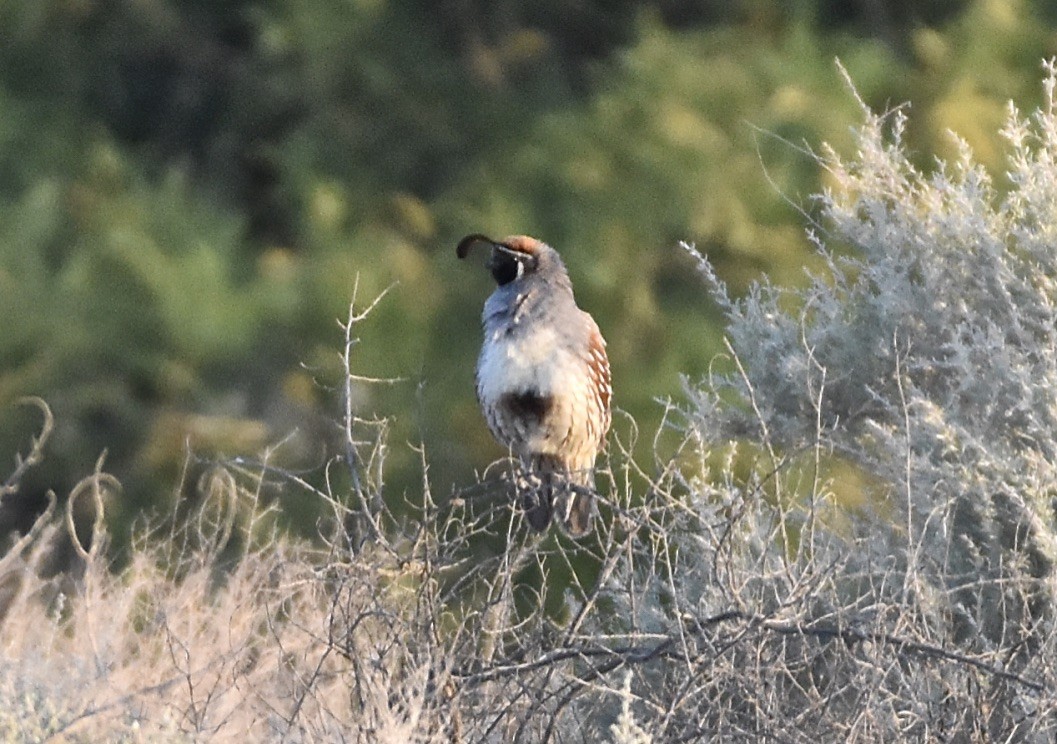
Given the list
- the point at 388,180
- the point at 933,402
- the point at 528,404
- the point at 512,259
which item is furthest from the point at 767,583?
the point at 388,180

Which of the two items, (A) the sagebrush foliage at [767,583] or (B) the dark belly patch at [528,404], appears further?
(B) the dark belly patch at [528,404]

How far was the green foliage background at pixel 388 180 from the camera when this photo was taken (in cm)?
877

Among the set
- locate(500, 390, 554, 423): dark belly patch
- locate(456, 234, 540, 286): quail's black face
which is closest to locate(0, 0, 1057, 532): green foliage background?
locate(456, 234, 540, 286): quail's black face

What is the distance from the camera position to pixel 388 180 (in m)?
10.3

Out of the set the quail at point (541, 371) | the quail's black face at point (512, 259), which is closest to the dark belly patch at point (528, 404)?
the quail at point (541, 371)

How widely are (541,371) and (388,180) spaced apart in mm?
5394

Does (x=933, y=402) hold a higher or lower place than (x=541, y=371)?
higher

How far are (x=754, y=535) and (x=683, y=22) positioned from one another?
6.27 meters

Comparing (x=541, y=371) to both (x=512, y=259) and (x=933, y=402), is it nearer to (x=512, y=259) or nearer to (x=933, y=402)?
(x=512, y=259)

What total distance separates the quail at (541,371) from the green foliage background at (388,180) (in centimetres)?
258

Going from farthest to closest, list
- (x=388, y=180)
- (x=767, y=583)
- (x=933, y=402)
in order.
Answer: (x=388, y=180), (x=933, y=402), (x=767, y=583)

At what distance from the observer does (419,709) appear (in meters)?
3.21

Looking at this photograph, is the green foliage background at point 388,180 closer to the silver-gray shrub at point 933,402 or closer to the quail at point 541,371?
the quail at point 541,371

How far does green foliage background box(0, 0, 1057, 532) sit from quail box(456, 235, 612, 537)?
2.58 meters
